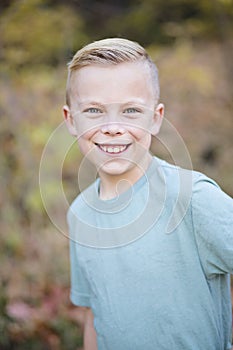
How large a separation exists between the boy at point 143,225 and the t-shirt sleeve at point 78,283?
0.62 ft

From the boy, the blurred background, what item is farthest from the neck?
the blurred background

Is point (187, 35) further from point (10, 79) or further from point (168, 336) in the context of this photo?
point (168, 336)

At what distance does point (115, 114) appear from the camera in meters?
1.65

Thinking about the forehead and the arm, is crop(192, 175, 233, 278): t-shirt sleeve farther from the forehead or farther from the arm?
the arm

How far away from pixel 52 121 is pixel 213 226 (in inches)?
125

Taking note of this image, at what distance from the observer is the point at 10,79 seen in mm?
4547

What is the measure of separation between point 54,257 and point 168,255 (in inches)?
104

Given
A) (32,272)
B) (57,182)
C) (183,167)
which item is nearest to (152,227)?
(183,167)

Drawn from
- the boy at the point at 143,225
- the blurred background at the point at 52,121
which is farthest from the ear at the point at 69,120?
the blurred background at the point at 52,121

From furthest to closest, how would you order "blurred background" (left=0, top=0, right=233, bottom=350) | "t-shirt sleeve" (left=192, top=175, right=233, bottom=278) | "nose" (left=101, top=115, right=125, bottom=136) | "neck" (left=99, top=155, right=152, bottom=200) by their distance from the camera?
"blurred background" (left=0, top=0, right=233, bottom=350) < "neck" (left=99, top=155, right=152, bottom=200) < "nose" (left=101, top=115, right=125, bottom=136) < "t-shirt sleeve" (left=192, top=175, right=233, bottom=278)

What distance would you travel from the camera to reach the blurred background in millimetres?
3336

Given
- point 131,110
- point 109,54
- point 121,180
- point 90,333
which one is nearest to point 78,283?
point 90,333

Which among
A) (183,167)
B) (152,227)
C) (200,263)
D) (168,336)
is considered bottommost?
(168,336)

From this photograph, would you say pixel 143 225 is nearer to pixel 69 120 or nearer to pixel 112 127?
pixel 112 127
